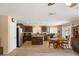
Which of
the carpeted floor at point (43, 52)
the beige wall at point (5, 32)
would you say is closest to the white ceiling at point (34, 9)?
the beige wall at point (5, 32)

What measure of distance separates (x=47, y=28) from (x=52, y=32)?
0.75 metres

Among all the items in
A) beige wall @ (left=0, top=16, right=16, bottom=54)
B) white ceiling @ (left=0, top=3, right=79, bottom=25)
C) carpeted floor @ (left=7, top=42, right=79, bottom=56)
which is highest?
white ceiling @ (left=0, top=3, right=79, bottom=25)

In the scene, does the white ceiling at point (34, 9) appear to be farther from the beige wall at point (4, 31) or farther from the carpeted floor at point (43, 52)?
the carpeted floor at point (43, 52)

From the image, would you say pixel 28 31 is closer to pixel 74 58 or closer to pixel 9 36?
pixel 9 36

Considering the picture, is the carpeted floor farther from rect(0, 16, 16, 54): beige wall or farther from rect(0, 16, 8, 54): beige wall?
rect(0, 16, 8, 54): beige wall

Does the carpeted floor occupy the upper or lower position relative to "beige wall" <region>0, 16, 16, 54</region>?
lower

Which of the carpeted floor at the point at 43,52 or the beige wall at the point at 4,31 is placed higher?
the beige wall at the point at 4,31

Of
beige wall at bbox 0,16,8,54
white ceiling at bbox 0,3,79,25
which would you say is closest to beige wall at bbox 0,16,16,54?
beige wall at bbox 0,16,8,54

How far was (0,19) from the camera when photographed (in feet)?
22.9

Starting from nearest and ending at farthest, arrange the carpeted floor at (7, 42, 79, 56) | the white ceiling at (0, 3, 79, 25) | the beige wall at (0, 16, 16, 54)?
the white ceiling at (0, 3, 79, 25)
the carpeted floor at (7, 42, 79, 56)
the beige wall at (0, 16, 16, 54)

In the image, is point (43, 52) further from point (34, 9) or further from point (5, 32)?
point (34, 9)

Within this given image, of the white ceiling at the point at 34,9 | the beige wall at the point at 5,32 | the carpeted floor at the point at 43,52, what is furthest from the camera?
the beige wall at the point at 5,32

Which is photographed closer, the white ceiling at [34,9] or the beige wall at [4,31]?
the white ceiling at [34,9]

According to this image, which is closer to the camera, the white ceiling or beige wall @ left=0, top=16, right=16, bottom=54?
the white ceiling
